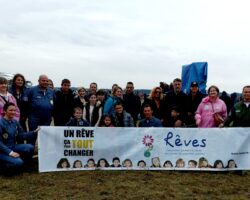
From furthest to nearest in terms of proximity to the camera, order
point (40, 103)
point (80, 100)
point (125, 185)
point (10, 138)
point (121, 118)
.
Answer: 1. point (80, 100)
2. point (121, 118)
3. point (40, 103)
4. point (10, 138)
5. point (125, 185)

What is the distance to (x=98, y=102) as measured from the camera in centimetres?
868

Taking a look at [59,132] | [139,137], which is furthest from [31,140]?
[139,137]

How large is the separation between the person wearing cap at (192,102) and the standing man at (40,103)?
3.05m

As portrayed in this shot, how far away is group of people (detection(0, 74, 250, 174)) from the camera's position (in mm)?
7258

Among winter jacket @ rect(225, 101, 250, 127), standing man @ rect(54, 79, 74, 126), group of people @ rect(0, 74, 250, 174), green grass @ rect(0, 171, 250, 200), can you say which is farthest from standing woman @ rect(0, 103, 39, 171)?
winter jacket @ rect(225, 101, 250, 127)

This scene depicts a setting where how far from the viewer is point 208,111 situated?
25.5ft

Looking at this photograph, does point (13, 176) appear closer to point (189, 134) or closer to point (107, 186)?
point (107, 186)

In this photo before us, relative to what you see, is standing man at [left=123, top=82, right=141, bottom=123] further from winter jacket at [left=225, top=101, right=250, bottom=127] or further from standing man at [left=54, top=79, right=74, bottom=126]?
winter jacket at [left=225, top=101, right=250, bottom=127]

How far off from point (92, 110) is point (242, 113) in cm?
330

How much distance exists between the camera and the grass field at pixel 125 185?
588cm

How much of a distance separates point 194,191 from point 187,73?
6.92m

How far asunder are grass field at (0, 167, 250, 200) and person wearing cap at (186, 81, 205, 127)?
1.44 metres

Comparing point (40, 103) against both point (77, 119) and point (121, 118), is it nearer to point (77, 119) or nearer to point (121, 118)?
point (77, 119)

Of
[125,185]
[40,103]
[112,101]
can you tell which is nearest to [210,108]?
[112,101]
